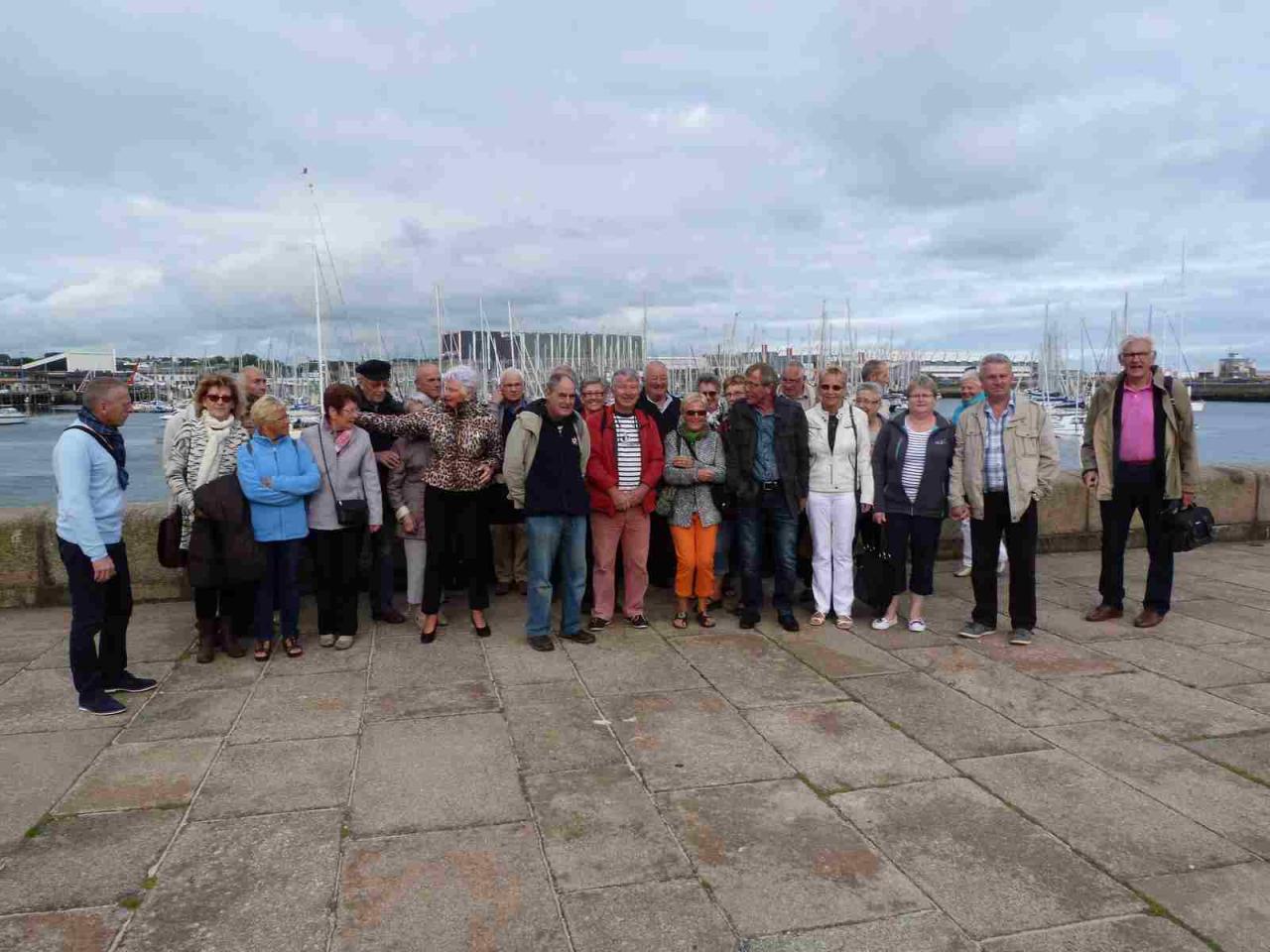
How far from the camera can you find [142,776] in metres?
3.68

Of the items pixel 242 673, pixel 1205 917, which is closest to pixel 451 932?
pixel 1205 917

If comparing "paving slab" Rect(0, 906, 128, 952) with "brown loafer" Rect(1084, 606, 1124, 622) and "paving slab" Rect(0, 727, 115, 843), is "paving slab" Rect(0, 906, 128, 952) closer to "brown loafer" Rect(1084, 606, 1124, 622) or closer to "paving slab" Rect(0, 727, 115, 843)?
"paving slab" Rect(0, 727, 115, 843)

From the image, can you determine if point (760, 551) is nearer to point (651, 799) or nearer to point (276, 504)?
point (651, 799)

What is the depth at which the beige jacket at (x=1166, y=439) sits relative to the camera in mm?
5805

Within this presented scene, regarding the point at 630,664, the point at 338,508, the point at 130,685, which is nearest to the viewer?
the point at 130,685

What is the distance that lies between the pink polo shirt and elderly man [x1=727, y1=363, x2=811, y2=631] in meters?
2.25

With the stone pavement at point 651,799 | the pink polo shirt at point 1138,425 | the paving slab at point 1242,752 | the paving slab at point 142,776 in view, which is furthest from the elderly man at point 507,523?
the paving slab at point 1242,752

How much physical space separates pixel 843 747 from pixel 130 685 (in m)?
3.83

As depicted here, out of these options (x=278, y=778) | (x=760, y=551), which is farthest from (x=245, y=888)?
(x=760, y=551)

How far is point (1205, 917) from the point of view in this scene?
2633 millimetres

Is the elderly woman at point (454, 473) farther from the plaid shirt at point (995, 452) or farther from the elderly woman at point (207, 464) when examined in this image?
the plaid shirt at point (995, 452)

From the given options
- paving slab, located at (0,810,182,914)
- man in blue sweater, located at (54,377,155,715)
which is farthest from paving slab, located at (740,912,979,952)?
man in blue sweater, located at (54,377,155,715)

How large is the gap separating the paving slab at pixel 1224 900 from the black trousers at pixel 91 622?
4.81m

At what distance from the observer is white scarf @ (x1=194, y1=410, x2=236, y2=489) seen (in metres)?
5.33
